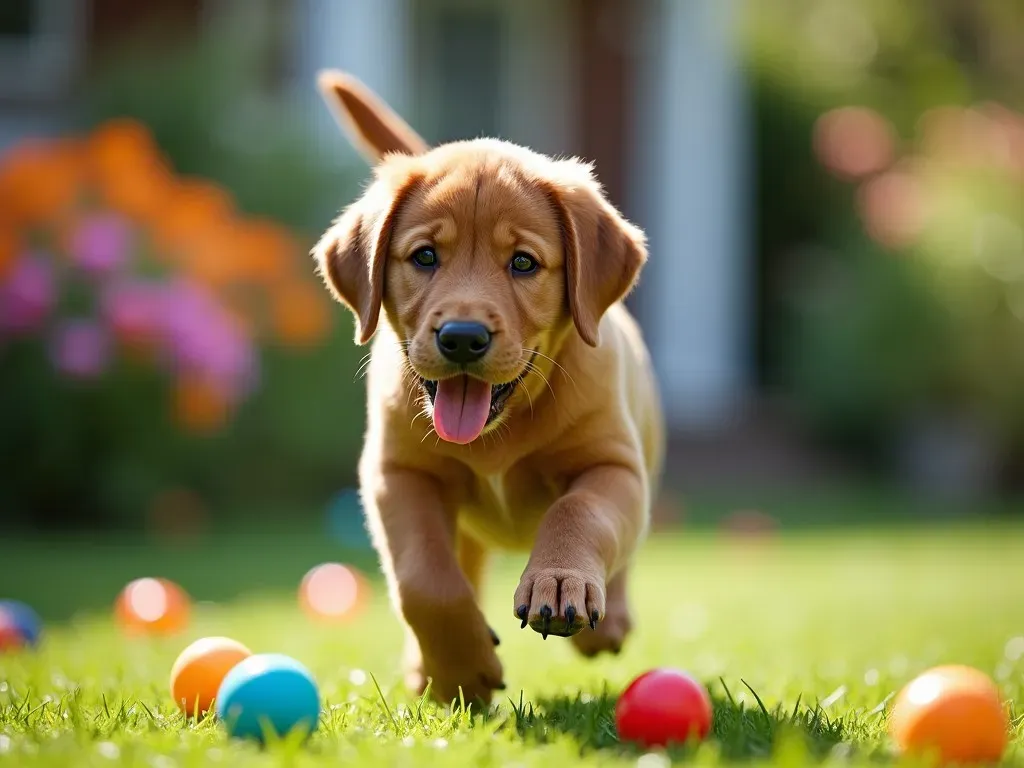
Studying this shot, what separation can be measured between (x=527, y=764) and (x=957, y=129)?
10896 millimetres

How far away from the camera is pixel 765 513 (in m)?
9.67

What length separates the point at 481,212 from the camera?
3.59 meters

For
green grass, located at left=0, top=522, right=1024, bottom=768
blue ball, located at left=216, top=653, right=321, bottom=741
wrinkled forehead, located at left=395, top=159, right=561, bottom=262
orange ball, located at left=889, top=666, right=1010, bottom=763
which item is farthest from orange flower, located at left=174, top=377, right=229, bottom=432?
orange ball, located at left=889, top=666, right=1010, bottom=763

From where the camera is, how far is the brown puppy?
3.37m

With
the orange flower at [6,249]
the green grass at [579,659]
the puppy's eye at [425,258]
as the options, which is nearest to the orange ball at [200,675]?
the green grass at [579,659]

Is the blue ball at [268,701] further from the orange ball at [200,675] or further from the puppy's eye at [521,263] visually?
the puppy's eye at [521,263]

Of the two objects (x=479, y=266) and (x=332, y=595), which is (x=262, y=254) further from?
(x=479, y=266)

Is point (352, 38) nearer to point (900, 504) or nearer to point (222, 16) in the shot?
point (222, 16)

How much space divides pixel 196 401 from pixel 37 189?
1.63 meters

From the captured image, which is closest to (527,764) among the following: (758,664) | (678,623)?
(758,664)

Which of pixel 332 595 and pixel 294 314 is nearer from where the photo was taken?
pixel 332 595

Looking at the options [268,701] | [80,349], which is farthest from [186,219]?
[268,701]

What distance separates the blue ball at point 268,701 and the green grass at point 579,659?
0.07m

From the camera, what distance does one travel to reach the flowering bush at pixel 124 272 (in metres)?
7.81
